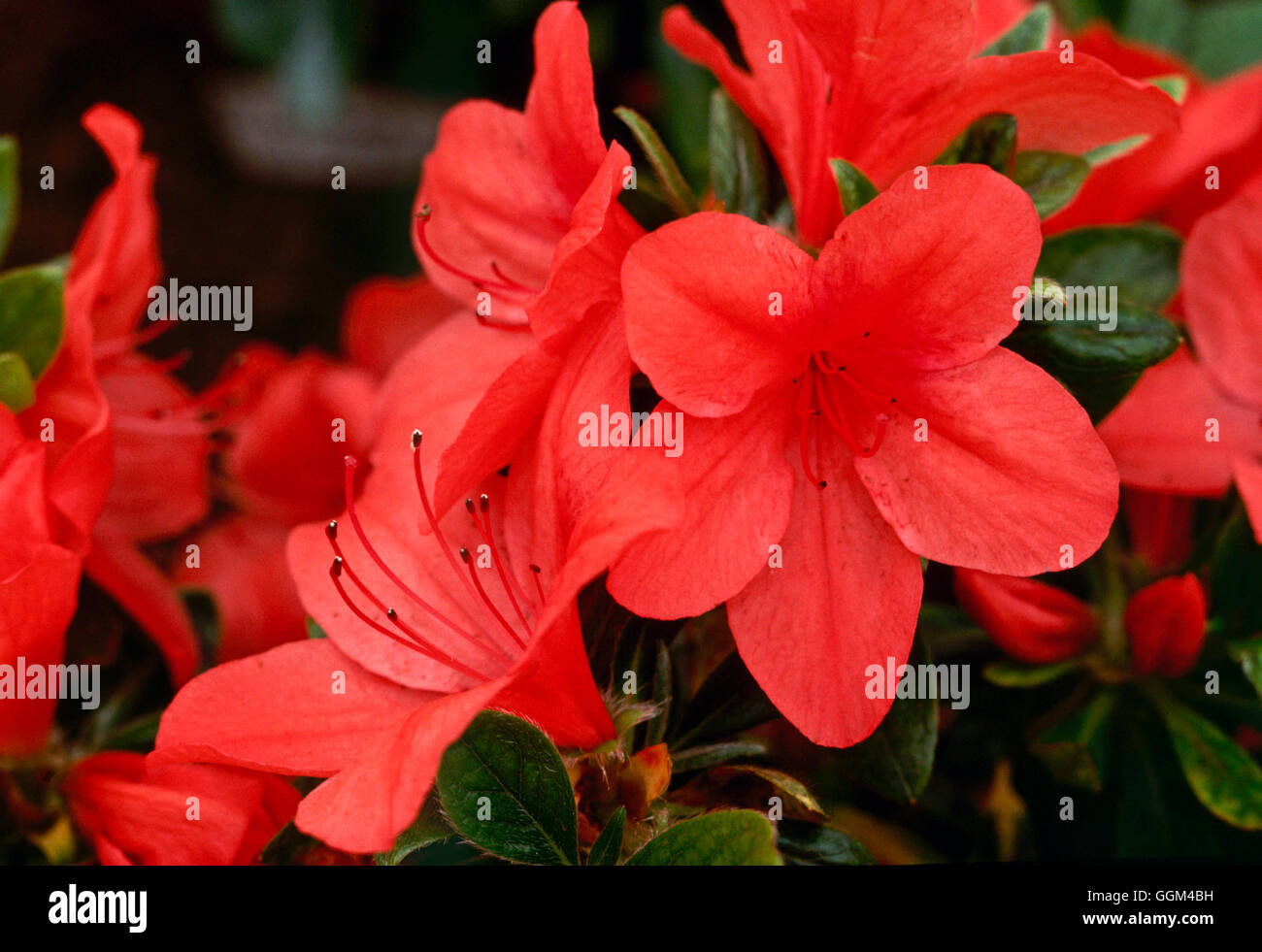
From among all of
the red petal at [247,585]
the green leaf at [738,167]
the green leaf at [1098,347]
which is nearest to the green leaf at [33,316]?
the red petal at [247,585]

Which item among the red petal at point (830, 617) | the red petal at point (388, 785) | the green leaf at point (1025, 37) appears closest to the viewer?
the red petal at point (388, 785)

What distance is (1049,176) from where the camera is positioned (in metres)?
0.83

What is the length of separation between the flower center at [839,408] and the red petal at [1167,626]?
0.29 meters

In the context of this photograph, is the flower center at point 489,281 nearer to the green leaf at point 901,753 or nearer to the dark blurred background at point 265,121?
the green leaf at point 901,753

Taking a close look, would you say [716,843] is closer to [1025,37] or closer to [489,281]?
[489,281]

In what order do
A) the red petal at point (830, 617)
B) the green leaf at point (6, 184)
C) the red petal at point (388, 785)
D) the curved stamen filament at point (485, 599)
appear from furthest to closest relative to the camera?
the green leaf at point (6, 184) < the curved stamen filament at point (485, 599) < the red petal at point (830, 617) < the red petal at point (388, 785)

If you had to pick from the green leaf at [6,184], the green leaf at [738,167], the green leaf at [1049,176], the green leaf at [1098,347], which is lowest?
the green leaf at [1098,347]

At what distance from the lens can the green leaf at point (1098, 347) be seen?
2.62 feet

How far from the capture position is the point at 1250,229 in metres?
0.95

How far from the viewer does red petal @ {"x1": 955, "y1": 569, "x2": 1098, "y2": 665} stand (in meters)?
0.86

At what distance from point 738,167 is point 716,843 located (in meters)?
0.51

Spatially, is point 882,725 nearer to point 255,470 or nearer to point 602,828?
point 602,828

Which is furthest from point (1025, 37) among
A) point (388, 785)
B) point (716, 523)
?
point (388, 785)

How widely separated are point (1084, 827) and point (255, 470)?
3.08 feet
